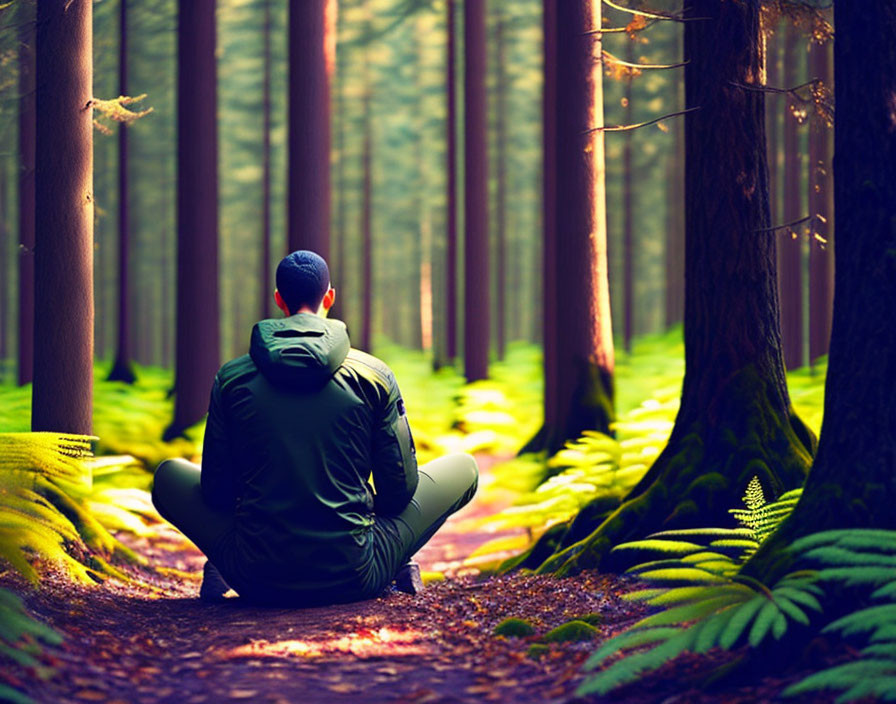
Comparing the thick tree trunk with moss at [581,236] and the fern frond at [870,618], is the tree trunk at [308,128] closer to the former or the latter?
the thick tree trunk with moss at [581,236]

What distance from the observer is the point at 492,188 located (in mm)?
37844

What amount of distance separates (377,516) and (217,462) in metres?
1.04

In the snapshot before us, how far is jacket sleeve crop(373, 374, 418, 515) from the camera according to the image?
556 centimetres

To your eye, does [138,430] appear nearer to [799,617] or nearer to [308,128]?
[308,128]

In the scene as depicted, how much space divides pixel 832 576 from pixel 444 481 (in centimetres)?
288

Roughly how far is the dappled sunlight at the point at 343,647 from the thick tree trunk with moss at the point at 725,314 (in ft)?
6.23

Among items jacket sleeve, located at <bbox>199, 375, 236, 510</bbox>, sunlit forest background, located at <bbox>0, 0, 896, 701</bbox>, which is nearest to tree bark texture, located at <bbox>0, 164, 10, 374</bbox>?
sunlit forest background, located at <bbox>0, 0, 896, 701</bbox>

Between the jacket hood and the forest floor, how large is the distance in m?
1.35

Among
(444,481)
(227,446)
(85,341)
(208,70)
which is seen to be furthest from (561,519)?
(208,70)

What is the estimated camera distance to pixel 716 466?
6.18 meters

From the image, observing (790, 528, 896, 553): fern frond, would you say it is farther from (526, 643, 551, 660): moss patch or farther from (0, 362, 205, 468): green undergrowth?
(0, 362, 205, 468): green undergrowth

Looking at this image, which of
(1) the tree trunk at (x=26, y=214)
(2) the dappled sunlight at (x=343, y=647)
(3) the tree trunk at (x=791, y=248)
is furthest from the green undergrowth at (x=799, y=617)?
(3) the tree trunk at (x=791, y=248)

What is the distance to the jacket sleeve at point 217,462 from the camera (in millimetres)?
5453

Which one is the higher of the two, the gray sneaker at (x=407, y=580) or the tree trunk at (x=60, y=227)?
the tree trunk at (x=60, y=227)
